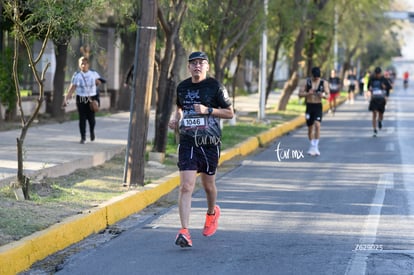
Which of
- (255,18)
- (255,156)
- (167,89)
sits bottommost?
(255,156)

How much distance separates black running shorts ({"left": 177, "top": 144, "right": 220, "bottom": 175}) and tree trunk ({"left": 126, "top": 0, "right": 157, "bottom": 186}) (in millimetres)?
3668

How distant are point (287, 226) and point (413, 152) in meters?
10.5

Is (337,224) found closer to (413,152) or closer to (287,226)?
(287,226)

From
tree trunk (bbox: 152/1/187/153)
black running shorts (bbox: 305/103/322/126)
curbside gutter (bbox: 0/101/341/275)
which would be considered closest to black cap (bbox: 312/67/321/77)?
black running shorts (bbox: 305/103/322/126)

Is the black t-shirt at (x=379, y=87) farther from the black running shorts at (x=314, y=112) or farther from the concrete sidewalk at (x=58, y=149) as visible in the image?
the concrete sidewalk at (x=58, y=149)

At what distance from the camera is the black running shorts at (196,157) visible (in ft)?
30.2

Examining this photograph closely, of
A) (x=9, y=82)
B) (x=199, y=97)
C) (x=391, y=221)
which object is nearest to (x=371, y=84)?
(x=9, y=82)

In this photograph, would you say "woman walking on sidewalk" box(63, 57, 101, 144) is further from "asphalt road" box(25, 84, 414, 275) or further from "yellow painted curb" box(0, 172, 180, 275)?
"yellow painted curb" box(0, 172, 180, 275)

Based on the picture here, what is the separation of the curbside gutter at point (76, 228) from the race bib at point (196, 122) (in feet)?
5.40

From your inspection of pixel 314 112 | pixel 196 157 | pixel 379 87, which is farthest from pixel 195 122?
pixel 379 87

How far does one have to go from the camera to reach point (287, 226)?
10438mm

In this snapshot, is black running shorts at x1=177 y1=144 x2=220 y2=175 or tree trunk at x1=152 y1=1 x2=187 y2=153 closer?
black running shorts at x1=177 y1=144 x2=220 y2=175

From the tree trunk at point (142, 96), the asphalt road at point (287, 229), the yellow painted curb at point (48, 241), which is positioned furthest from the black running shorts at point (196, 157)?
the tree trunk at point (142, 96)

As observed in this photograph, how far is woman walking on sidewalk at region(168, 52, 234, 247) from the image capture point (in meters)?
9.16
